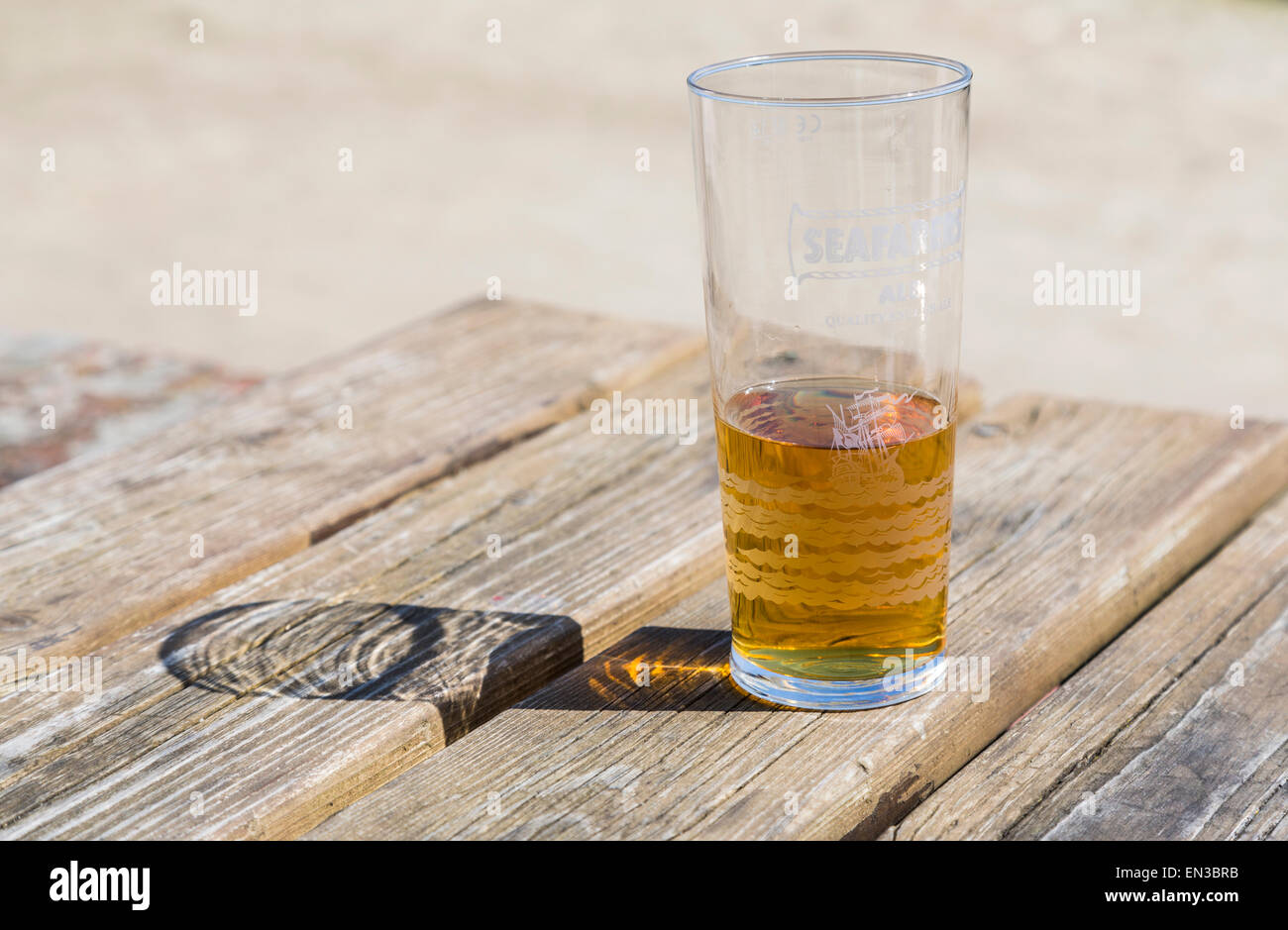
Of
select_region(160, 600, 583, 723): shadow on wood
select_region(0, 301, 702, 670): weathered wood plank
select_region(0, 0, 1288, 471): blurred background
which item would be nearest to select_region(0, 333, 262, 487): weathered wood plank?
select_region(0, 0, 1288, 471): blurred background

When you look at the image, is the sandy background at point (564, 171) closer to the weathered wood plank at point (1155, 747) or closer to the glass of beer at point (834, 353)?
the weathered wood plank at point (1155, 747)

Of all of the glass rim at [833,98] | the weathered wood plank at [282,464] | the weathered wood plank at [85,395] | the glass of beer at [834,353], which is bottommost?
the weathered wood plank at [85,395]

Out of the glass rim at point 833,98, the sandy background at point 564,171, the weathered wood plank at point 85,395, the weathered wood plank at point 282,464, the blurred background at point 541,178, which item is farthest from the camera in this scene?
the sandy background at point 564,171

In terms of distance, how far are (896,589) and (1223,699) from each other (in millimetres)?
272

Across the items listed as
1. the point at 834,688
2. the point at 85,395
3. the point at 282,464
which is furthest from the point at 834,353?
the point at 85,395

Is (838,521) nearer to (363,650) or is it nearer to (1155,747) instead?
(1155,747)

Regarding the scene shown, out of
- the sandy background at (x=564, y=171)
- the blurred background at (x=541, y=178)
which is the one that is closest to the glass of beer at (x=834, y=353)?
the blurred background at (x=541, y=178)

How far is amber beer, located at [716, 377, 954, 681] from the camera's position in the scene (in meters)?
0.95

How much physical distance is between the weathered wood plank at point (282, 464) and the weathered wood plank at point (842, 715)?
0.38 m

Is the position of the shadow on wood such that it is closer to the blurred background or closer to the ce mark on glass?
the ce mark on glass

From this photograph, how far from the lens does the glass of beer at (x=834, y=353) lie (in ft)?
2.96

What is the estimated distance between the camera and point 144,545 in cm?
126
